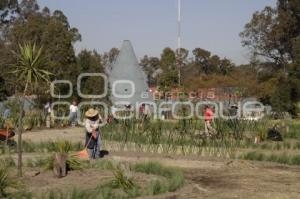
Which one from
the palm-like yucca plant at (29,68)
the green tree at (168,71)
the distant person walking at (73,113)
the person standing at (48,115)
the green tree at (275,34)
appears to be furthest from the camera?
the green tree at (275,34)

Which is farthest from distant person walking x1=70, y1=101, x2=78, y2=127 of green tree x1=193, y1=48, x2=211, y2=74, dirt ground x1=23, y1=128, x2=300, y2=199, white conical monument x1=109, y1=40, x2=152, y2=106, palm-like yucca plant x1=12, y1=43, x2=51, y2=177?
green tree x1=193, y1=48, x2=211, y2=74

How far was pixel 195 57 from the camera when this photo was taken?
3310 inches

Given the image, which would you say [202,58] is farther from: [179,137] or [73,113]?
[179,137]

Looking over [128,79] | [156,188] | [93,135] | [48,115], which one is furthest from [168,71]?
[156,188]

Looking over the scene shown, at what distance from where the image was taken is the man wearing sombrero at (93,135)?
16188mm

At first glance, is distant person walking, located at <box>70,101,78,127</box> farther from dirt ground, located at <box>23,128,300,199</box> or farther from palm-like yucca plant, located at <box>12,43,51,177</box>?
palm-like yucca plant, located at <box>12,43,51,177</box>

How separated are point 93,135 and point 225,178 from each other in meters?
4.50

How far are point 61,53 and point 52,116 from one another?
13171mm

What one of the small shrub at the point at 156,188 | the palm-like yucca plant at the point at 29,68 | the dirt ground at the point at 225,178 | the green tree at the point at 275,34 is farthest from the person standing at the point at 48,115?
the green tree at the point at 275,34

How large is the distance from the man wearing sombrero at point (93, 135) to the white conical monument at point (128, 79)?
24915 millimetres

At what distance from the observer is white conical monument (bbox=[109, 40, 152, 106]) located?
4225 centimetres

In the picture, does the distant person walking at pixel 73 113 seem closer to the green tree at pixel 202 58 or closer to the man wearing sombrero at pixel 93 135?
the man wearing sombrero at pixel 93 135

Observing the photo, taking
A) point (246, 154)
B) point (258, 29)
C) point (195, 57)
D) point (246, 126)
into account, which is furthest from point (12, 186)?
point (195, 57)

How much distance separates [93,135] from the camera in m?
16.2
